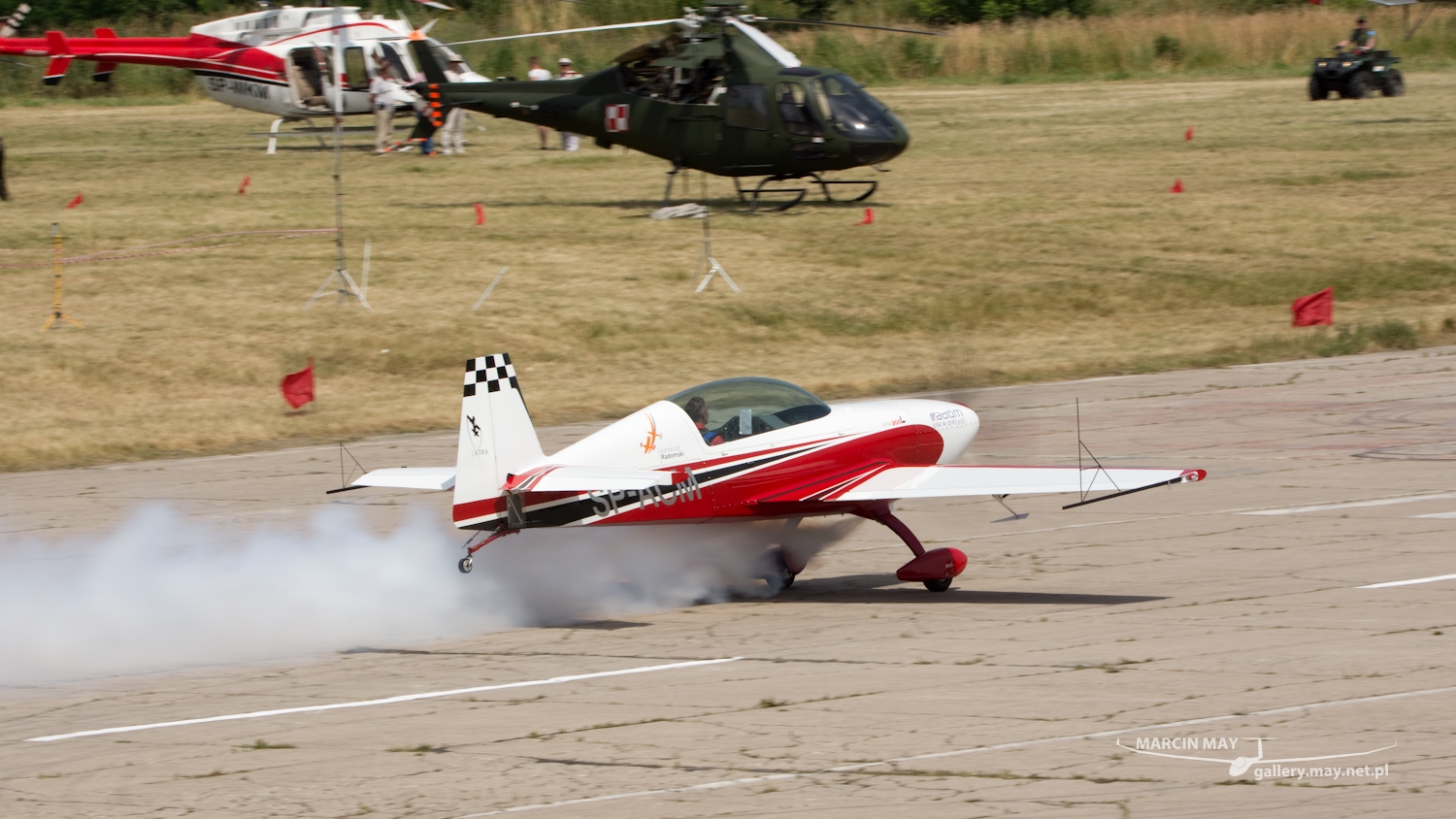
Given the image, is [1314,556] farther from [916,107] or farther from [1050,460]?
[916,107]

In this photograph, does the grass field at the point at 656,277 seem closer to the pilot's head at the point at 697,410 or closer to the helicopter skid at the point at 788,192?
the helicopter skid at the point at 788,192

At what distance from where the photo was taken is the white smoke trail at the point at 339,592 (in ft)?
38.5

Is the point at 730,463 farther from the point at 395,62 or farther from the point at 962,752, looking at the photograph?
the point at 395,62

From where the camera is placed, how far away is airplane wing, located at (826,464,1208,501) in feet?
40.1

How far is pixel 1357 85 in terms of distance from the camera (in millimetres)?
51031

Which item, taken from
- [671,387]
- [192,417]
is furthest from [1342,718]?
[192,417]

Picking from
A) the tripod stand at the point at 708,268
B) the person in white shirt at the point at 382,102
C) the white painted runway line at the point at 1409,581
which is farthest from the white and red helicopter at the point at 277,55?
the white painted runway line at the point at 1409,581

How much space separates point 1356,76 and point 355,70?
106ft

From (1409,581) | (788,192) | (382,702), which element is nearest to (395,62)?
(788,192)

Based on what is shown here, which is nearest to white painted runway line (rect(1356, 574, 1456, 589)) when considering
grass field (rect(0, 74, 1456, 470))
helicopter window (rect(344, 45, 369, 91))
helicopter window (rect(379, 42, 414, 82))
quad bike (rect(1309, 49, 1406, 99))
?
grass field (rect(0, 74, 1456, 470))

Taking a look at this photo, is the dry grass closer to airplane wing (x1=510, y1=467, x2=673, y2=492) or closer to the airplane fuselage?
the airplane fuselage

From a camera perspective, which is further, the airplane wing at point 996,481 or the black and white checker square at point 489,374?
the airplane wing at point 996,481

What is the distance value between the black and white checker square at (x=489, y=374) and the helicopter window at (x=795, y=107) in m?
22.0

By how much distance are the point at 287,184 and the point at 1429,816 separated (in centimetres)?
3565
